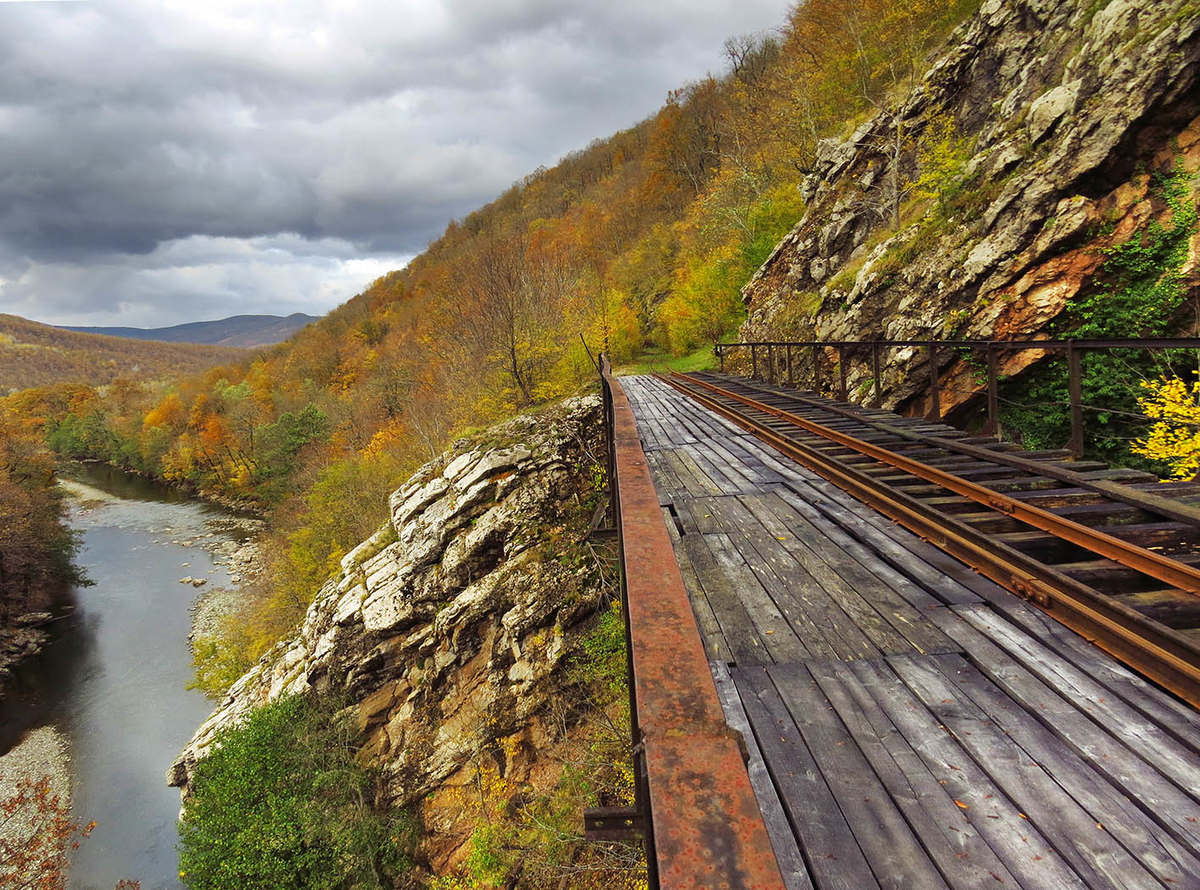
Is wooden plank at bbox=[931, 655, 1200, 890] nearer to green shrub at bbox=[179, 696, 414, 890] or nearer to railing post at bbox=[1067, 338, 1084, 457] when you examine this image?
railing post at bbox=[1067, 338, 1084, 457]

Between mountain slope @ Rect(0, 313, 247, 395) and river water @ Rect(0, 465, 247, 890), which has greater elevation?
mountain slope @ Rect(0, 313, 247, 395)

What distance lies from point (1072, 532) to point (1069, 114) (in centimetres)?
1173

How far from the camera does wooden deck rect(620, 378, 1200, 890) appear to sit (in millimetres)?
1528

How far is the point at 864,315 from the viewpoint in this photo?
14.0m

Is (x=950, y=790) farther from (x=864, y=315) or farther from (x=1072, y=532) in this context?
(x=864, y=315)

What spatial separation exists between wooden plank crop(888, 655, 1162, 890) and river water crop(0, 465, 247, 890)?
23.2 m

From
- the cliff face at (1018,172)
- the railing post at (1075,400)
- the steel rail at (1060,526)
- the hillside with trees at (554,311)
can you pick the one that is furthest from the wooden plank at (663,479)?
the hillside with trees at (554,311)

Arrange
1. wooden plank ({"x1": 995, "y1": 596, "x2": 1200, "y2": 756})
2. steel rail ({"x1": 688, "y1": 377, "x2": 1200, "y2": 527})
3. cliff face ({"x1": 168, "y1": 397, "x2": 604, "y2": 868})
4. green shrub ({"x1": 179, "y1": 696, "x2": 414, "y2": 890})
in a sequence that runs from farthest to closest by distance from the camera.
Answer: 1. green shrub ({"x1": 179, "y1": 696, "x2": 414, "y2": 890})
2. cliff face ({"x1": 168, "y1": 397, "x2": 604, "y2": 868})
3. steel rail ({"x1": 688, "y1": 377, "x2": 1200, "y2": 527})
4. wooden plank ({"x1": 995, "y1": 596, "x2": 1200, "y2": 756})

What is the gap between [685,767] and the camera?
3.26 feet

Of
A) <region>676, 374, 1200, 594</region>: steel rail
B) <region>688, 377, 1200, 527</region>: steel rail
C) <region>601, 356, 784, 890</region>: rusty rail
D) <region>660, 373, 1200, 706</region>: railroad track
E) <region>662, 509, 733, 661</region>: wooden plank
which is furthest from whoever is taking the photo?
<region>688, 377, 1200, 527</region>: steel rail

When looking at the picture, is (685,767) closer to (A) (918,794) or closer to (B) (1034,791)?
(A) (918,794)

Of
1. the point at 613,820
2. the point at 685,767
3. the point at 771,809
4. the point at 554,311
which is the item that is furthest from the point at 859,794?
the point at 554,311

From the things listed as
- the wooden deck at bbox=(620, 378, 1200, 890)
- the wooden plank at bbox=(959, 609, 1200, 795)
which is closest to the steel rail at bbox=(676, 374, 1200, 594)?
the wooden deck at bbox=(620, 378, 1200, 890)

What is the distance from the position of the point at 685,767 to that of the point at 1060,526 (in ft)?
12.8
